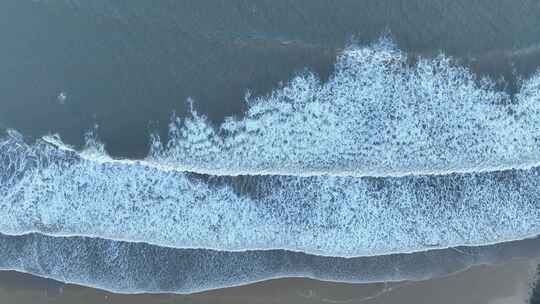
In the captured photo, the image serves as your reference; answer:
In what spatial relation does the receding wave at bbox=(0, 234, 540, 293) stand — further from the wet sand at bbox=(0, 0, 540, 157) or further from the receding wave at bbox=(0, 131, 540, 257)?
the wet sand at bbox=(0, 0, 540, 157)

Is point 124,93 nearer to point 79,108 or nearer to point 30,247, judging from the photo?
point 79,108

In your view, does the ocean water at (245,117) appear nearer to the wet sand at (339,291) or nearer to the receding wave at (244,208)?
the receding wave at (244,208)

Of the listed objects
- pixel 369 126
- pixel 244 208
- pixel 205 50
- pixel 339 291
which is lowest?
pixel 339 291

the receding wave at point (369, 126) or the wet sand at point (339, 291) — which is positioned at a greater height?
the receding wave at point (369, 126)

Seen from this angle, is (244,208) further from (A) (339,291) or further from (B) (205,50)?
(B) (205,50)

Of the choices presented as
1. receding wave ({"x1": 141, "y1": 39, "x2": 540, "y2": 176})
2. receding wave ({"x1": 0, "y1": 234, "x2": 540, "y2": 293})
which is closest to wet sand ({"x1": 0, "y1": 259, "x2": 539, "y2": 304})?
receding wave ({"x1": 0, "y1": 234, "x2": 540, "y2": 293})

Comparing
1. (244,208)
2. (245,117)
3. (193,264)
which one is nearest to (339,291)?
(244,208)

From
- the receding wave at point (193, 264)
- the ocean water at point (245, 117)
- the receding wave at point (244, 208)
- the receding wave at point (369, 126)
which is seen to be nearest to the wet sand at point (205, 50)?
the ocean water at point (245, 117)
